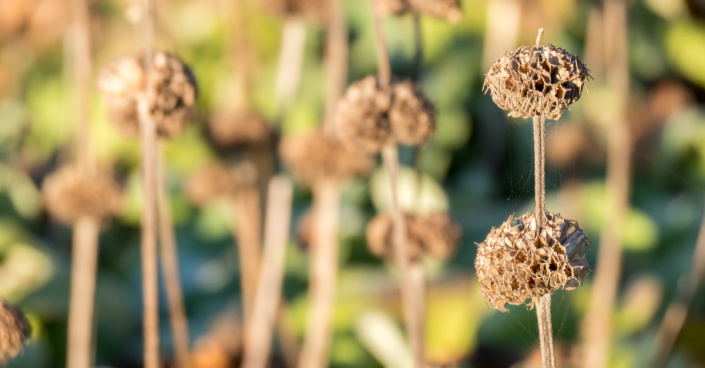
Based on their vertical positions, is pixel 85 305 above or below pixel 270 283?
below

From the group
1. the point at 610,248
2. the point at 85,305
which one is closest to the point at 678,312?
the point at 610,248

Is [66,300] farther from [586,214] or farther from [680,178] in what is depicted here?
[680,178]

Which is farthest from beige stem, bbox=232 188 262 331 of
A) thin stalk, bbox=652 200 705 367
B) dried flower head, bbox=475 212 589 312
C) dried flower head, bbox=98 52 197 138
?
dried flower head, bbox=475 212 589 312

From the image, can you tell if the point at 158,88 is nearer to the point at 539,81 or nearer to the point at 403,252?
the point at 403,252

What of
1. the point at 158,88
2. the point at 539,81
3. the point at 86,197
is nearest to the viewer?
the point at 539,81

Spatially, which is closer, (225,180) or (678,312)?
(678,312)

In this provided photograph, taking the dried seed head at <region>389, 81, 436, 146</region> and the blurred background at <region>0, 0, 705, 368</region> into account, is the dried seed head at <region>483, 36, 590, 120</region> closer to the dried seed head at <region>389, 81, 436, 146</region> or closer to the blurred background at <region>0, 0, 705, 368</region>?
the dried seed head at <region>389, 81, 436, 146</region>
